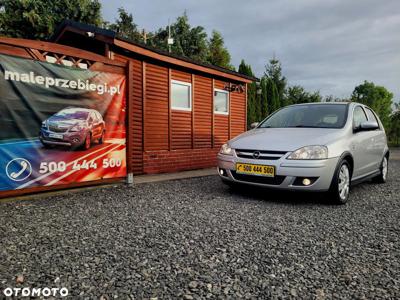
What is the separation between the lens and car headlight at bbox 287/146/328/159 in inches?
161

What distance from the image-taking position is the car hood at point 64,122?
473 cm

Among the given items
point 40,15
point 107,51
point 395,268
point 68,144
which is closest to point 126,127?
point 68,144

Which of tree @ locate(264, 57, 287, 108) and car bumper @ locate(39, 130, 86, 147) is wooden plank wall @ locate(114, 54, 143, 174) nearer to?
car bumper @ locate(39, 130, 86, 147)

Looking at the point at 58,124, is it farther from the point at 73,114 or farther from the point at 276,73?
the point at 276,73

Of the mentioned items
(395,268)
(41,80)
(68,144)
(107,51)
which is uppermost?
(107,51)

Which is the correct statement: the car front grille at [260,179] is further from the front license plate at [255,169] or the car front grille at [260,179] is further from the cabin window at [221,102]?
the cabin window at [221,102]

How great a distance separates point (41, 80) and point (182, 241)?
343 cm

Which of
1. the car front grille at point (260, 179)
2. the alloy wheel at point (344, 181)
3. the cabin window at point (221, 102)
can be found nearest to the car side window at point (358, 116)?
the alloy wheel at point (344, 181)

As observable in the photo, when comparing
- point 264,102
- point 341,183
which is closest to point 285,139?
point 341,183

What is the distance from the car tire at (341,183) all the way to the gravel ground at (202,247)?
0.46ft

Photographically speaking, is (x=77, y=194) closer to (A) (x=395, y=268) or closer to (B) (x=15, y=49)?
(B) (x=15, y=49)

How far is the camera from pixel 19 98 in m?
4.36

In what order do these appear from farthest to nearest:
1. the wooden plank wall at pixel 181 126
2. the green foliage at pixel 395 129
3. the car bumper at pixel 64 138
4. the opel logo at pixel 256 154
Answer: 1. the green foliage at pixel 395 129
2. the wooden plank wall at pixel 181 126
3. the car bumper at pixel 64 138
4. the opel logo at pixel 256 154

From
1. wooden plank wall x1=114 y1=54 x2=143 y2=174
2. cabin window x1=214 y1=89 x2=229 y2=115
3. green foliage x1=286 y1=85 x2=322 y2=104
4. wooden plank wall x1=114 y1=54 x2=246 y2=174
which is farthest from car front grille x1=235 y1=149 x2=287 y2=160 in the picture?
green foliage x1=286 y1=85 x2=322 y2=104
